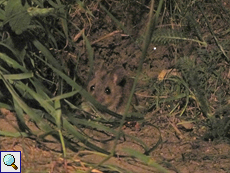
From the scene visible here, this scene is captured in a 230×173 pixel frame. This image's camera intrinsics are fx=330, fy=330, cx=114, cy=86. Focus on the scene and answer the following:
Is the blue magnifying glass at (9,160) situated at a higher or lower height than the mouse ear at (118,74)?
lower

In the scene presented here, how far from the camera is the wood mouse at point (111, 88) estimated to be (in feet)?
12.6

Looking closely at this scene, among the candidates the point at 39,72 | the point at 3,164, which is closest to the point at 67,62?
the point at 39,72

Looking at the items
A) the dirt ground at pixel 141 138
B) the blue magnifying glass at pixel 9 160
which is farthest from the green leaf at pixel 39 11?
the blue magnifying glass at pixel 9 160

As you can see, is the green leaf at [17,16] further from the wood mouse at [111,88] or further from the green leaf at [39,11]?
the wood mouse at [111,88]

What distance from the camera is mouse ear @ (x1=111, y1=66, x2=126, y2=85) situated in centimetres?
372

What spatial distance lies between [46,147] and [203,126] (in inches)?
55.7

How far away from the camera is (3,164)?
73.2 inches

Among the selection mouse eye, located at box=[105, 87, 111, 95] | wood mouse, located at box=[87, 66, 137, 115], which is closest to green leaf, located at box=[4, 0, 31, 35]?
wood mouse, located at box=[87, 66, 137, 115]

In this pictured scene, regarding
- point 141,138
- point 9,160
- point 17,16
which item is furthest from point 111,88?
point 9,160

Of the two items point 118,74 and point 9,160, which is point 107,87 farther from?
point 9,160

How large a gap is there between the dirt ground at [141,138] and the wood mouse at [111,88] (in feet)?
0.44

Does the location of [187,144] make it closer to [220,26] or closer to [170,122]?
[170,122]

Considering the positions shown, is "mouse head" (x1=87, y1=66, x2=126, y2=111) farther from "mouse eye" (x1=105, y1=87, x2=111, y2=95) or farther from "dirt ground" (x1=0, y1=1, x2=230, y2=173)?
"dirt ground" (x1=0, y1=1, x2=230, y2=173)

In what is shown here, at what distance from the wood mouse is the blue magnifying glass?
2.01 m
